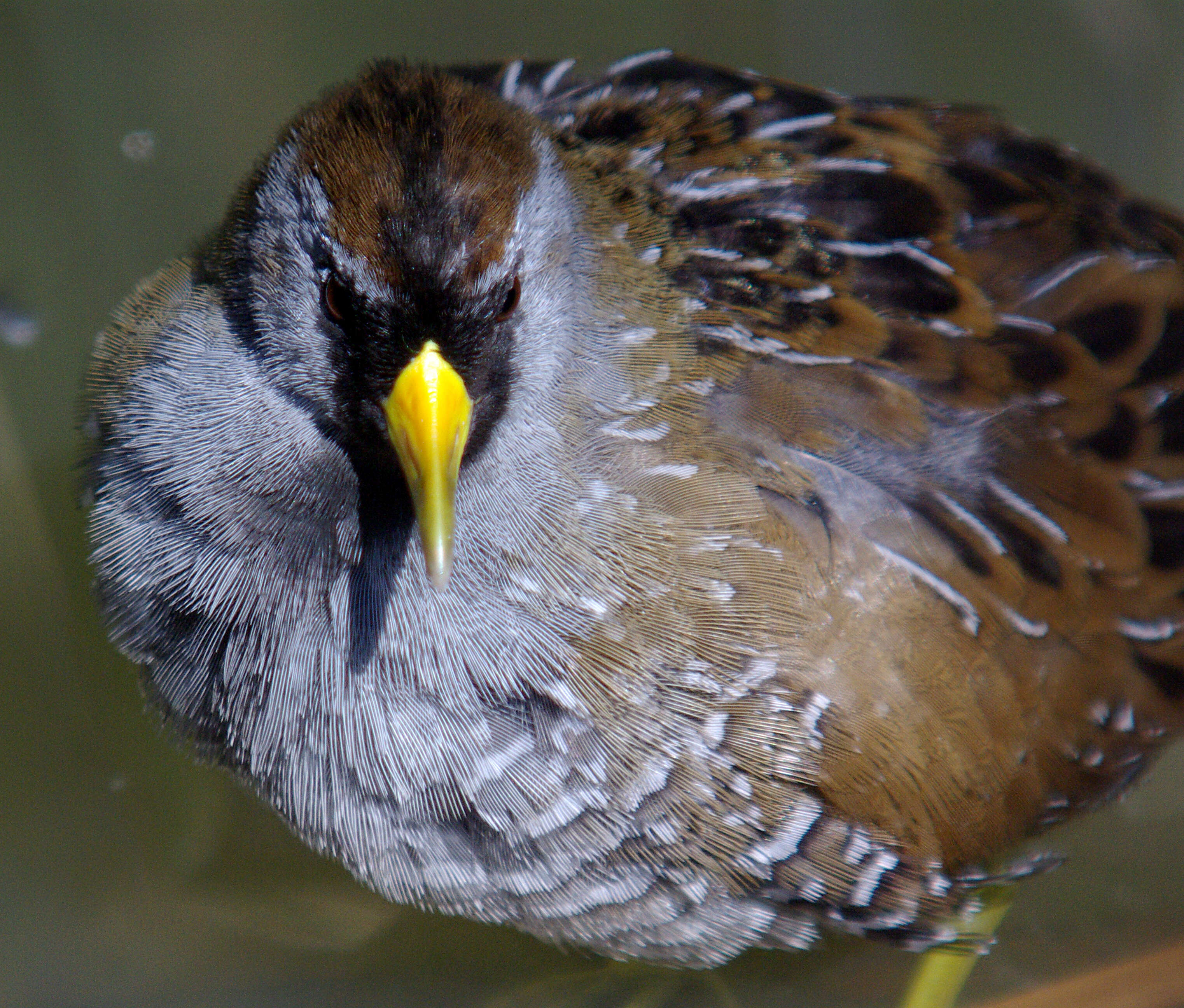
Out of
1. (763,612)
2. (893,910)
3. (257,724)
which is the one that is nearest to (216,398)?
(257,724)

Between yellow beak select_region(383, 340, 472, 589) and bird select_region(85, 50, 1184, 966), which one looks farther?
bird select_region(85, 50, 1184, 966)

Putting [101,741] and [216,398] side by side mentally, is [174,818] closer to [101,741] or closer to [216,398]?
[101,741]

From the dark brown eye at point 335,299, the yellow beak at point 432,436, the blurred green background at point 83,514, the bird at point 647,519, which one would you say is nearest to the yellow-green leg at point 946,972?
the blurred green background at point 83,514

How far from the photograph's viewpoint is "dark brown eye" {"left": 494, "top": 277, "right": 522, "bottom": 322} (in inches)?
51.6

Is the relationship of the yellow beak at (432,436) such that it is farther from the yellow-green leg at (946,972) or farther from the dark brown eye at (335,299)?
the yellow-green leg at (946,972)

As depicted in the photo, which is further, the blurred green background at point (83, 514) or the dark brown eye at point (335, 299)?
the blurred green background at point (83, 514)

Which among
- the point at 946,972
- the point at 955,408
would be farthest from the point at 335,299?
the point at 946,972

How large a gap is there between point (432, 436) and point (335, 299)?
0.72 feet

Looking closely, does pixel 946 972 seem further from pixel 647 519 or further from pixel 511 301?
pixel 511 301

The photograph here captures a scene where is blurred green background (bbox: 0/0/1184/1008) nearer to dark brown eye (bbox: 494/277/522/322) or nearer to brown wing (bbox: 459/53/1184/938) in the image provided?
brown wing (bbox: 459/53/1184/938)

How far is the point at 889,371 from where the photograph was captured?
1.65 metres

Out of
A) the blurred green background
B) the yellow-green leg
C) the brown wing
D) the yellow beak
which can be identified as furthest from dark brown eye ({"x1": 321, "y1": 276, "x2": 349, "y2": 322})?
the yellow-green leg

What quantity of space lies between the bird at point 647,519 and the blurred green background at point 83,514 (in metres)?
0.65

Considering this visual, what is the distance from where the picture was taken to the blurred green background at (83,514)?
230 cm
